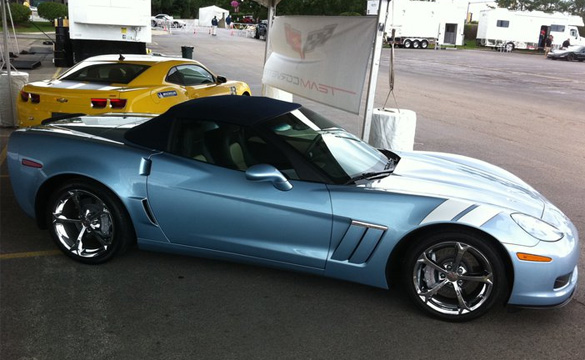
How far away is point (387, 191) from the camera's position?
→ 3551mm

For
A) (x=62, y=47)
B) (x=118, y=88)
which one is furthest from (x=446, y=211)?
(x=62, y=47)

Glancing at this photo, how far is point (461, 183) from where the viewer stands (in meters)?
3.82

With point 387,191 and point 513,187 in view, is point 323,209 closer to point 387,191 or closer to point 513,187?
point 387,191

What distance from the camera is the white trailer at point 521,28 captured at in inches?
2004

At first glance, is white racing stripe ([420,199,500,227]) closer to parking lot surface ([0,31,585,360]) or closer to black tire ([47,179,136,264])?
parking lot surface ([0,31,585,360])

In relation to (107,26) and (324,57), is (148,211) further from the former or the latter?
(107,26)

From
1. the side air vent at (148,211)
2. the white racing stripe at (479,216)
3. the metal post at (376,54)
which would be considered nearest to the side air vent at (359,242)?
the white racing stripe at (479,216)

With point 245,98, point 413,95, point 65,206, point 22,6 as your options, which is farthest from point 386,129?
point 22,6

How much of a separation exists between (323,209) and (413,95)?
554 inches

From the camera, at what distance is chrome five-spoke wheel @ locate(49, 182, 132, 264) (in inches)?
157

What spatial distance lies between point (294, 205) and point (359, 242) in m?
0.49

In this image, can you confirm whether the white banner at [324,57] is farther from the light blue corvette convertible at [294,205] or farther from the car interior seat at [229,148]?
the car interior seat at [229,148]

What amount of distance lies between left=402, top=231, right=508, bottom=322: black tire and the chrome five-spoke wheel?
2.11m

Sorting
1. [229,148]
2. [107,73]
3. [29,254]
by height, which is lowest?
[29,254]
